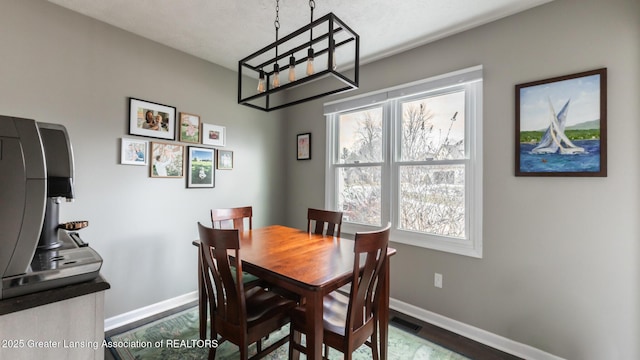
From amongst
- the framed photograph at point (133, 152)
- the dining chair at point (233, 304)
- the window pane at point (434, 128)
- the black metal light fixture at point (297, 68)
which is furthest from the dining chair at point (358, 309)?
the framed photograph at point (133, 152)

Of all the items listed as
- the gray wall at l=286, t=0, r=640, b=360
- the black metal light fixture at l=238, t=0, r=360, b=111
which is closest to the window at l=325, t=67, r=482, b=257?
the gray wall at l=286, t=0, r=640, b=360

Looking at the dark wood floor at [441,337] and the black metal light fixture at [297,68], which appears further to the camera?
the dark wood floor at [441,337]

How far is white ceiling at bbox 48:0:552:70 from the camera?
2010 millimetres

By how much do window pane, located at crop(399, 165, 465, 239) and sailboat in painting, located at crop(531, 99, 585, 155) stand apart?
1.93 ft

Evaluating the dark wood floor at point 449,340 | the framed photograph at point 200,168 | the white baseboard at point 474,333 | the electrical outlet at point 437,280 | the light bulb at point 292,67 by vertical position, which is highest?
the light bulb at point 292,67

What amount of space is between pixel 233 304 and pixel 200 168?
181 centimetres

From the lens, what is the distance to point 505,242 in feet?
6.91

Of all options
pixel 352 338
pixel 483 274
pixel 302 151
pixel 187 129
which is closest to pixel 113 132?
pixel 187 129

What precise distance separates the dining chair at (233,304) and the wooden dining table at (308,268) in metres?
0.14

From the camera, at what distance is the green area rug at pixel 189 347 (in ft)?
→ 6.55

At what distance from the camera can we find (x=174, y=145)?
2.73 metres

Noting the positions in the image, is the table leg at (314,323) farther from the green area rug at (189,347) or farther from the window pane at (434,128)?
the window pane at (434,128)

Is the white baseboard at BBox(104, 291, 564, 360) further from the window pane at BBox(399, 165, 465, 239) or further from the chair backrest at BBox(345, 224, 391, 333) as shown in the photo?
the chair backrest at BBox(345, 224, 391, 333)

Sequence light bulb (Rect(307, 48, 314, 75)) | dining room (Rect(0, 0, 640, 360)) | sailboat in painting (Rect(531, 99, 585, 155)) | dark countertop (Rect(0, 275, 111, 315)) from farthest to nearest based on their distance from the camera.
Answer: sailboat in painting (Rect(531, 99, 585, 155)) → dining room (Rect(0, 0, 640, 360)) → light bulb (Rect(307, 48, 314, 75)) → dark countertop (Rect(0, 275, 111, 315))
